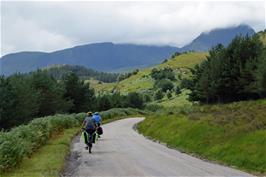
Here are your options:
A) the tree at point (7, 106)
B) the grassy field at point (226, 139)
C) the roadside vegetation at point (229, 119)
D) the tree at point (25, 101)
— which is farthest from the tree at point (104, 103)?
the grassy field at point (226, 139)

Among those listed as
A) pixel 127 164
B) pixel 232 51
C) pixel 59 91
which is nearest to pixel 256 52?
pixel 232 51

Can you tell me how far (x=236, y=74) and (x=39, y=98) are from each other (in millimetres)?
42007

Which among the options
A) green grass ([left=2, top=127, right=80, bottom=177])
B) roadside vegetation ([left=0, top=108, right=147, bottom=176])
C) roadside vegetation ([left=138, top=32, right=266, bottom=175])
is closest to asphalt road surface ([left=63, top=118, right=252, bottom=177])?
green grass ([left=2, top=127, right=80, bottom=177])

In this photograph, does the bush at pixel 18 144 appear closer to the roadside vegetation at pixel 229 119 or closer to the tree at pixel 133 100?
the roadside vegetation at pixel 229 119

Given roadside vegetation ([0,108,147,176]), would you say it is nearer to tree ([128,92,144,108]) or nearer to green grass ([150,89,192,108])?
tree ([128,92,144,108])

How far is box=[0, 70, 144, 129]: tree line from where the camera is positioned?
85.9 metres

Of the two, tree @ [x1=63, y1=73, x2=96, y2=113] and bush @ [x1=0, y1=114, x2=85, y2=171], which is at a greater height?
tree @ [x1=63, y1=73, x2=96, y2=113]

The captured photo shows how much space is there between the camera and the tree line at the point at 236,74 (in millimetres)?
67000

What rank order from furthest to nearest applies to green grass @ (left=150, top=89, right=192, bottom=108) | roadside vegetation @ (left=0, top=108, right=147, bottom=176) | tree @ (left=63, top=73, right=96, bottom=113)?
green grass @ (left=150, top=89, right=192, bottom=108), tree @ (left=63, top=73, right=96, bottom=113), roadside vegetation @ (left=0, top=108, right=147, bottom=176)

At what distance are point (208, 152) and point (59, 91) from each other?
76735 millimetres

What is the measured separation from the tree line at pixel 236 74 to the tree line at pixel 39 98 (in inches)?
1228

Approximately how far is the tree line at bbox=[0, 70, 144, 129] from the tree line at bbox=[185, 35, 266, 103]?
1228 inches

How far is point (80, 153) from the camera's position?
2756 centimetres

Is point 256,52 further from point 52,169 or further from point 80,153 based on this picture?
point 52,169
